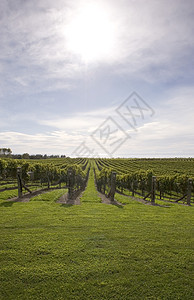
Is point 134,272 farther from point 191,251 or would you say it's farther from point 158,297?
point 191,251

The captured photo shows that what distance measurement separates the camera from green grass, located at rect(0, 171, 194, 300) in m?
3.28

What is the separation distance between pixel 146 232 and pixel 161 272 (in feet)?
6.89

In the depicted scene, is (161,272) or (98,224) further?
(98,224)

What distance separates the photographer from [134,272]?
3812 mm

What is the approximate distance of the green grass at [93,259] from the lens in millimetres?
3279

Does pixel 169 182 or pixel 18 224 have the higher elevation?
pixel 18 224

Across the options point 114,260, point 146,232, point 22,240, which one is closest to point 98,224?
point 146,232

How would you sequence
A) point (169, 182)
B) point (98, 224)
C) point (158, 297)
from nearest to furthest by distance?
1. point (158, 297)
2. point (98, 224)
3. point (169, 182)

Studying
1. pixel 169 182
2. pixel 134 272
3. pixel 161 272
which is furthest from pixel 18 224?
pixel 169 182

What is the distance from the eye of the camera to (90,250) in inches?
181

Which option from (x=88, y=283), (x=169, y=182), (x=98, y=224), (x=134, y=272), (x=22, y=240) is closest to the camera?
(x=88, y=283)

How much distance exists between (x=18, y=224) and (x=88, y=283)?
391cm

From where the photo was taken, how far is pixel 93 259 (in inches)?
166

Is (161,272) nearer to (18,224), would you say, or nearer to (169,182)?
(18,224)
